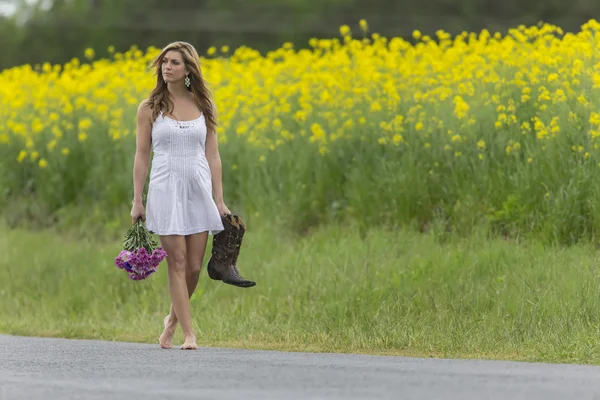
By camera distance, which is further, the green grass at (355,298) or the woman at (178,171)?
the green grass at (355,298)

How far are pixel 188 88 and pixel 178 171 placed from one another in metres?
0.57

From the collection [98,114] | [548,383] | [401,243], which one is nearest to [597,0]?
[98,114]

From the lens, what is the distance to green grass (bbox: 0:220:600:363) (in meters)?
8.89

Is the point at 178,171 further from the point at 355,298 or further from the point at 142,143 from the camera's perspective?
the point at 355,298

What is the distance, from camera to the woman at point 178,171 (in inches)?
326

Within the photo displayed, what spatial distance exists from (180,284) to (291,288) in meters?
2.67

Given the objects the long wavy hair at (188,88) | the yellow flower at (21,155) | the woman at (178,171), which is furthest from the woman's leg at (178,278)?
the yellow flower at (21,155)

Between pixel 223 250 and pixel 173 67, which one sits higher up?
pixel 173 67

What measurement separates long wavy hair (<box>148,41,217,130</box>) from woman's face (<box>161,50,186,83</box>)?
0.03 m

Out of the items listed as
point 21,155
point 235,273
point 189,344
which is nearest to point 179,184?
point 235,273

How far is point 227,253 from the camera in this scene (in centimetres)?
852

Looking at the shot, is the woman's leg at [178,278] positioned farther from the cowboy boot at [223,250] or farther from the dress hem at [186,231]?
the cowboy boot at [223,250]

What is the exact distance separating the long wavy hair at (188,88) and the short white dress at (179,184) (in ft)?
0.28

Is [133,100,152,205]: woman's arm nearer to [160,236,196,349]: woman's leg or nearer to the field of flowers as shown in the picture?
[160,236,196,349]: woman's leg
